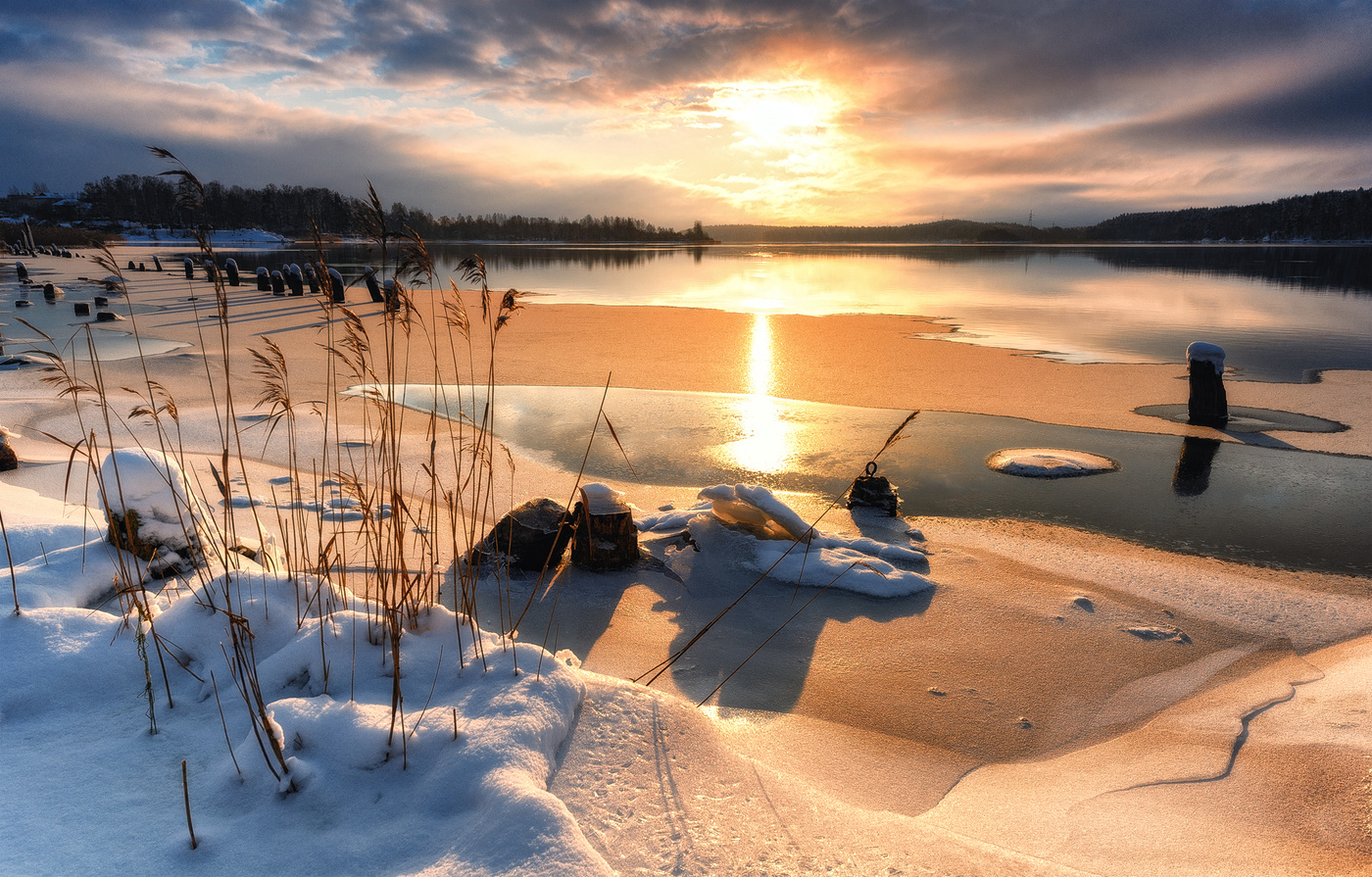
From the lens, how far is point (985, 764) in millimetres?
2576

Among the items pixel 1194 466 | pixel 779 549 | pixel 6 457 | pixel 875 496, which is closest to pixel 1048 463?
pixel 1194 466

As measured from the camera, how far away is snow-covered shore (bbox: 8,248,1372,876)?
5.01 feet

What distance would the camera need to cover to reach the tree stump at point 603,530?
4098 mm

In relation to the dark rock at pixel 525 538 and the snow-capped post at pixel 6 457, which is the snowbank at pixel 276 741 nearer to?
the dark rock at pixel 525 538

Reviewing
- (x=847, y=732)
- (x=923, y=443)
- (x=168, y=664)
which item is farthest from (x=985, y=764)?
(x=923, y=443)

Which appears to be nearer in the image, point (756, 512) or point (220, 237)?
point (756, 512)

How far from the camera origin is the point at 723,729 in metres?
2.60

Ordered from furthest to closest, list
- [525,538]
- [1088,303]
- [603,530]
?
[1088,303] < [603,530] < [525,538]

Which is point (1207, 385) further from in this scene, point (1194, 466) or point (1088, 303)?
point (1088, 303)

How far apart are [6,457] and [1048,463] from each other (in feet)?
28.0

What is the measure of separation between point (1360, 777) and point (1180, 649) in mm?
1003

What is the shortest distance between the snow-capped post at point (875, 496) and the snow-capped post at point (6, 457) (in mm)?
6243

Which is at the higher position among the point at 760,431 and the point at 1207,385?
the point at 1207,385

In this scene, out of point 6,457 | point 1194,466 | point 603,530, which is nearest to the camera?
point 603,530
